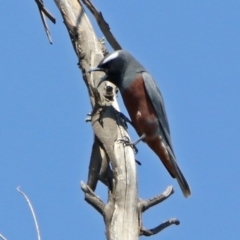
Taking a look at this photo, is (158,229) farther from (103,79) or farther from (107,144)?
(103,79)

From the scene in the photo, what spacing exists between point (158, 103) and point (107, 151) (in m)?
1.79

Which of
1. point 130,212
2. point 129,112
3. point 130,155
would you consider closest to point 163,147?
point 129,112

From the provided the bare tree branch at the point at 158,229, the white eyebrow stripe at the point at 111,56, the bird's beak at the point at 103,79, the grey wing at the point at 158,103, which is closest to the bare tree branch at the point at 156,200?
the bare tree branch at the point at 158,229

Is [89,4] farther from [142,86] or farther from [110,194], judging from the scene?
[110,194]

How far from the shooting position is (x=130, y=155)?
20.9 feet

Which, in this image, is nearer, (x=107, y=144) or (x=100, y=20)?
(x=107, y=144)

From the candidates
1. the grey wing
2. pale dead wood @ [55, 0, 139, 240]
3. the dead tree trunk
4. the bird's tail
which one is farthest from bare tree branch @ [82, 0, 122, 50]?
the bird's tail

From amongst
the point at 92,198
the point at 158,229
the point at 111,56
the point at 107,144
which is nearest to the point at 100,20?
the point at 111,56

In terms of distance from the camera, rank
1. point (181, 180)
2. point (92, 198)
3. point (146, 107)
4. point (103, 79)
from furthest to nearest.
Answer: point (146, 107) < point (181, 180) < point (103, 79) < point (92, 198)

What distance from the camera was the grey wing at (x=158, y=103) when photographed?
→ 8008mm

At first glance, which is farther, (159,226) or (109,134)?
(109,134)

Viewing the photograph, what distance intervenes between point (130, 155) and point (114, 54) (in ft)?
5.35

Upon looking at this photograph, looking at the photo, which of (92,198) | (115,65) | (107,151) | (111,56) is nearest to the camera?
(92,198)

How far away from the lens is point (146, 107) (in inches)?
318
